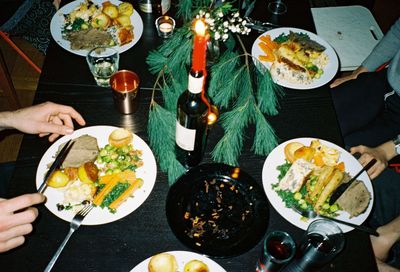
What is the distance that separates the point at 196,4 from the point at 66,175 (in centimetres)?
102

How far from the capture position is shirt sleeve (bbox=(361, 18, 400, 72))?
2227 mm

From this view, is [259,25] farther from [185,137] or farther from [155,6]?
[185,137]

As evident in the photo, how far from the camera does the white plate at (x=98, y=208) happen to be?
1.29m

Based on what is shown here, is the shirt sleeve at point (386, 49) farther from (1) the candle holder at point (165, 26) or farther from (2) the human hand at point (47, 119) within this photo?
(2) the human hand at point (47, 119)

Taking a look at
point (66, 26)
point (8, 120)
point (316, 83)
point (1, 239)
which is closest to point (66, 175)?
point (1, 239)

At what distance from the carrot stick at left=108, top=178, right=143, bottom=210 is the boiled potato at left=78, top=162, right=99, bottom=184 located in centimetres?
14

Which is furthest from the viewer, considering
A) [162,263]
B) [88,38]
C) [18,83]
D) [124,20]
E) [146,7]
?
[18,83]

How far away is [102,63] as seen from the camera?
172 cm

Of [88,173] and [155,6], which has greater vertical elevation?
[155,6]

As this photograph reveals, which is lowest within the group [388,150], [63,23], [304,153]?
[388,150]

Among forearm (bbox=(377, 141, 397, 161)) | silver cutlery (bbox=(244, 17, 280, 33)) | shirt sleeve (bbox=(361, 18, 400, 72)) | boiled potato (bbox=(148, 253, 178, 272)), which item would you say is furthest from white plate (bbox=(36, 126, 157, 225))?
shirt sleeve (bbox=(361, 18, 400, 72))

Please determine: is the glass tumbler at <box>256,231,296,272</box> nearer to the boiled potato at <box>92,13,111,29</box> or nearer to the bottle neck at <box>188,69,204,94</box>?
the bottle neck at <box>188,69,204,94</box>

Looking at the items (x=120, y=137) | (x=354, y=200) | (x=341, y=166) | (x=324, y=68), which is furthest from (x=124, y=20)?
(x=354, y=200)

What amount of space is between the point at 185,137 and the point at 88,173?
437 millimetres
